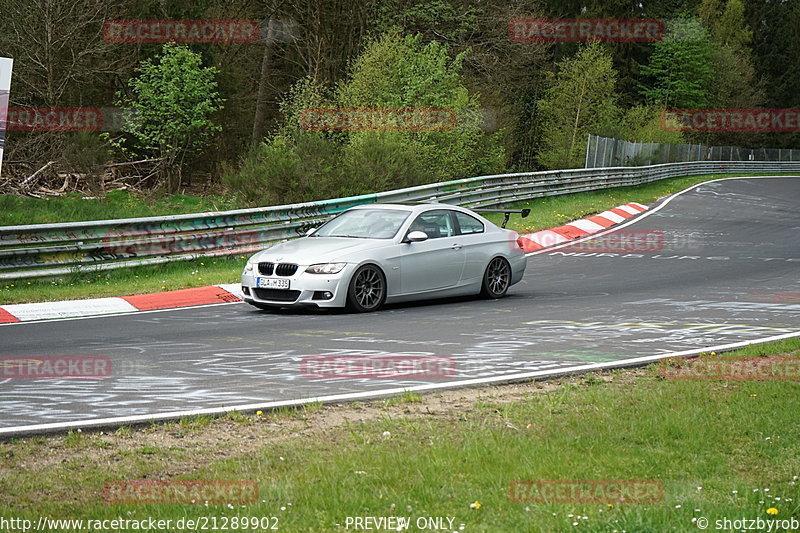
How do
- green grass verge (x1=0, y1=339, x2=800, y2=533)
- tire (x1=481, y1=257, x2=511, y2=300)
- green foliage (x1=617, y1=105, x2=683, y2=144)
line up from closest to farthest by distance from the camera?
green grass verge (x1=0, y1=339, x2=800, y2=533) < tire (x1=481, y1=257, x2=511, y2=300) < green foliage (x1=617, y1=105, x2=683, y2=144)

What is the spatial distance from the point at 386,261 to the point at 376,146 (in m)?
12.1

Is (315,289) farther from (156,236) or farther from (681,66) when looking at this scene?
(681,66)

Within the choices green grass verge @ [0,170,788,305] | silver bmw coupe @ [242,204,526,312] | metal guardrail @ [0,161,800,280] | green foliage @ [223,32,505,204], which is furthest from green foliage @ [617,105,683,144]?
silver bmw coupe @ [242,204,526,312]

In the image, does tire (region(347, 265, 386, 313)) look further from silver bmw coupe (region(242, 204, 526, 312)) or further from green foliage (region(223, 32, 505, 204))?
green foliage (region(223, 32, 505, 204))

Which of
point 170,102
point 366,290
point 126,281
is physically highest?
point 170,102

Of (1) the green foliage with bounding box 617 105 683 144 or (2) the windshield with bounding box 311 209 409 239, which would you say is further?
(1) the green foliage with bounding box 617 105 683 144

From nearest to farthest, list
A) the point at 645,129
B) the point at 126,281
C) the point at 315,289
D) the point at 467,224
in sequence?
1. the point at 315,289
2. the point at 467,224
3. the point at 126,281
4. the point at 645,129

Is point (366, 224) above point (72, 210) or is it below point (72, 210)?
above

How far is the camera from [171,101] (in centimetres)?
3559

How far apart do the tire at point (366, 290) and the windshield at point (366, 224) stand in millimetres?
697

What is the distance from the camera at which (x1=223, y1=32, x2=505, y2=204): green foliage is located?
2298cm

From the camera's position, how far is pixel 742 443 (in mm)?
6457

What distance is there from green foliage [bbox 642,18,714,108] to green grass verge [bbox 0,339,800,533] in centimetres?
7867

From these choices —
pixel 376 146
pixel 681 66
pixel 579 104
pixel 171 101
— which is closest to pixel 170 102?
pixel 171 101
